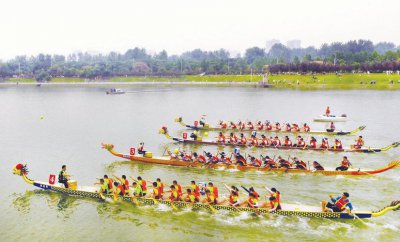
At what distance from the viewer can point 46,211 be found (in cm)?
2342

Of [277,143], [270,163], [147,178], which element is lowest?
[147,178]

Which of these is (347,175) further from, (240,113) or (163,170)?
(240,113)

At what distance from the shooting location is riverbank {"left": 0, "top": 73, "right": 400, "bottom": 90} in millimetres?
113375

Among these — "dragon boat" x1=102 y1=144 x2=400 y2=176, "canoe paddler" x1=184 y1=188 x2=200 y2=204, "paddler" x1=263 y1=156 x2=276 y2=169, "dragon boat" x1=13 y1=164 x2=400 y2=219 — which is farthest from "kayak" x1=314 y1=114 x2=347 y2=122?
"canoe paddler" x1=184 y1=188 x2=200 y2=204

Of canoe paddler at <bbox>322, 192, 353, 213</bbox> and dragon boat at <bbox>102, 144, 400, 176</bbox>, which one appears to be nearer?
canoe paddler at <bbox>322, 192, 353, 213</bbox>

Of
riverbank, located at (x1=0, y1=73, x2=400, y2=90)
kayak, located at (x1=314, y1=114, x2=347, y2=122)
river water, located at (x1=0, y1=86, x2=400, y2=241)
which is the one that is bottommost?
river water, located at (x1=0, y1=86, x2=400, y2=241)

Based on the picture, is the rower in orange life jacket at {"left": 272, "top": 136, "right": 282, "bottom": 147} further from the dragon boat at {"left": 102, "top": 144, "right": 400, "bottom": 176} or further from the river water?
the dragon boat at {"left": 102, "top": 144, "right": 400, "bottom": 176}

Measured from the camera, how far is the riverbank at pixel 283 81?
11338 cm

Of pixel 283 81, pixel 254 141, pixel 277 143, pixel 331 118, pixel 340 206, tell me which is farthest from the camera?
pixel 283 81

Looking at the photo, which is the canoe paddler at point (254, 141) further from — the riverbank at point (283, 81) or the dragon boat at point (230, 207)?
the riverbank at point (283, 81)

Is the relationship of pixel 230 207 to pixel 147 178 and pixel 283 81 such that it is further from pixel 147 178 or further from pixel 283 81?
pixel 283 81

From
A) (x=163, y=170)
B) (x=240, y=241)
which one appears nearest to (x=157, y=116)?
(x=163, y=170)

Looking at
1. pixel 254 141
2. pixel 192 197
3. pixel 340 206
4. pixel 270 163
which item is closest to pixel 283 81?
pixel 254 141

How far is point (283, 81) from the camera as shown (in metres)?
130
